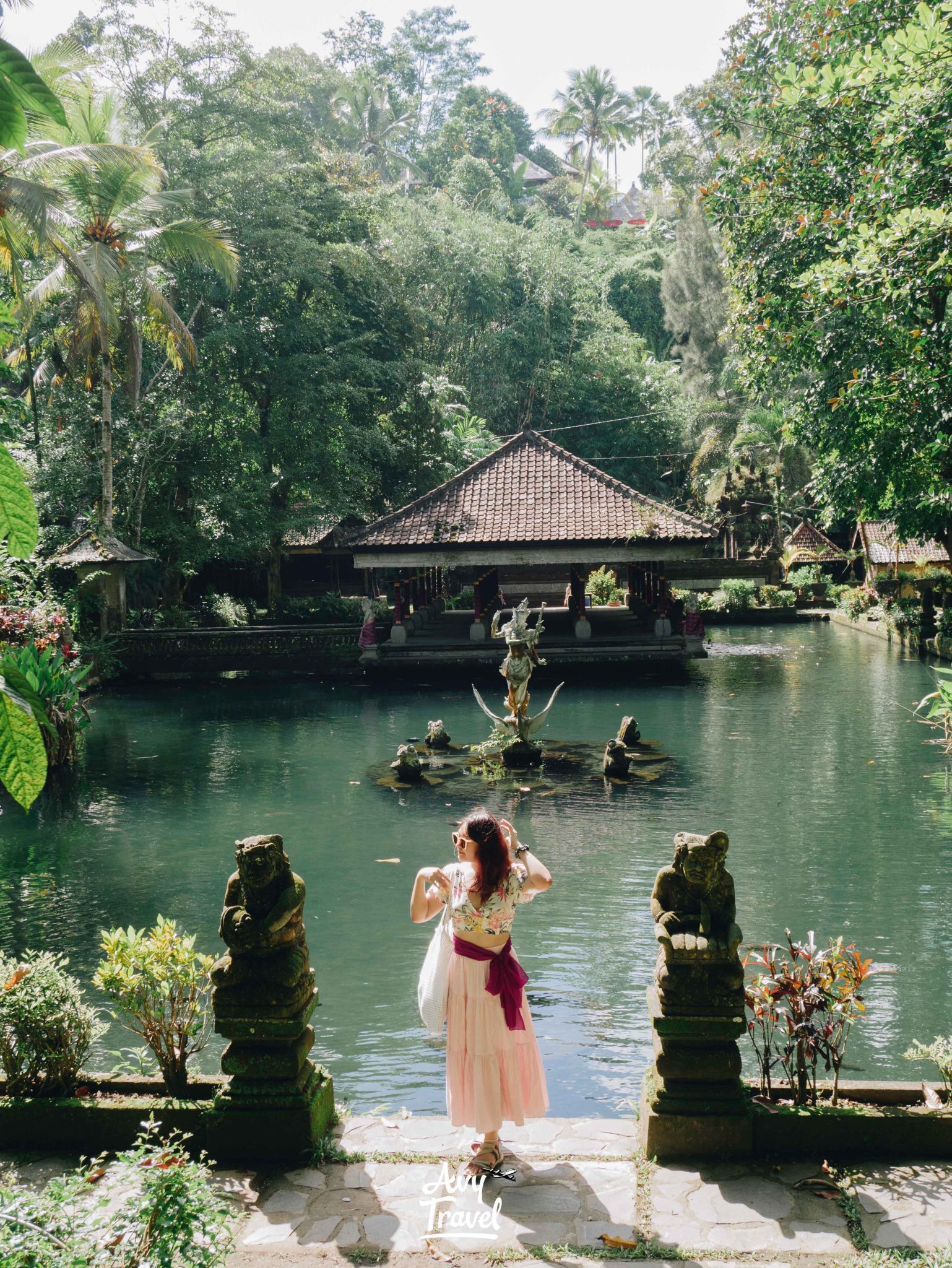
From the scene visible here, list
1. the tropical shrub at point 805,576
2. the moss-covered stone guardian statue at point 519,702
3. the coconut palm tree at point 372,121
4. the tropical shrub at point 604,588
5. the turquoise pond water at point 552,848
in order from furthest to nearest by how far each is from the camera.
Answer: the coconut palm tree at point 372,121, the tropical shrub at point 805,576, the tropical shrub at point 604,588, the moss-covered stone guardian statue at point 519,702, the turquoise pond water at point 552,848

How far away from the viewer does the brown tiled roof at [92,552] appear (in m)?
19.9

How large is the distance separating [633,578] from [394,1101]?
22340mm

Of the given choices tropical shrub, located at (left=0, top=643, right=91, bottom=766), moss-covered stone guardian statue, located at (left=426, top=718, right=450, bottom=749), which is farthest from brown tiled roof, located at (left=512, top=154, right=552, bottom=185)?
tropical shrub, located at (left=0, top=643, right=91, bottom=766)

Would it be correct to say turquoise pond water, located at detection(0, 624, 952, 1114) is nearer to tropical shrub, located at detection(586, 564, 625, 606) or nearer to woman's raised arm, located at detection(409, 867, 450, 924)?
woman's raised arm, located at detection(409, 867, 450, 924)

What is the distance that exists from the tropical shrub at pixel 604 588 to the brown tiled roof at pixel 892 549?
25.0 feet

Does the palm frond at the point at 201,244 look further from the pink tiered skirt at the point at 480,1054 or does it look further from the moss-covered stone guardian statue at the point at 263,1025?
the pink tiered skirt at the point at 480,1054

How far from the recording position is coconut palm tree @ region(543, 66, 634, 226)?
5844cm

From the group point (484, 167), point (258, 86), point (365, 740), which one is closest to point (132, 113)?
point (258, 86)

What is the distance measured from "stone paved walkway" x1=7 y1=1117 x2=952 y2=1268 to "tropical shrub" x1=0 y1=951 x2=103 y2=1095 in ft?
1.04

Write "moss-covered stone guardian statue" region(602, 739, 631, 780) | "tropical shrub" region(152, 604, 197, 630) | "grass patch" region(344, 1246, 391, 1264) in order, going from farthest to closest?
"tropical shrub" region(152, 604, 197, 630) → "moss-covered stone guardian statue" region(602, 739, 631, 780) → "grass patch" region(344, 1246, 391, 1264)

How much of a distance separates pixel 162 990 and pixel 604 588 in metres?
30.7

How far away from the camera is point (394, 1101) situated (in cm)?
546

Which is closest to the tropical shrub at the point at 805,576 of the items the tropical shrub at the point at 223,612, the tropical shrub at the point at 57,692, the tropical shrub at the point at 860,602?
the tropical shrub at the point at 860,602

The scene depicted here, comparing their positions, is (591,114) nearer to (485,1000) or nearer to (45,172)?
(45,172)
